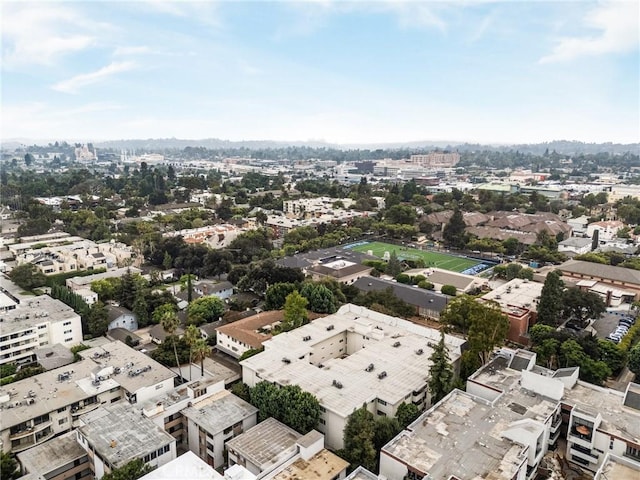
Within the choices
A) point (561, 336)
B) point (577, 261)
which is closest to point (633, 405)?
point (561, 336)

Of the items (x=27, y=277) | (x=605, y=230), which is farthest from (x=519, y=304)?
(x=27, y=277)

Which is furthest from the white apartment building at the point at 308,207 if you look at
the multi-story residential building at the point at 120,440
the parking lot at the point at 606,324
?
the multi-story residential building at the point at 120,440

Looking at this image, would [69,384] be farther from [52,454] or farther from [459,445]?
[459,445]

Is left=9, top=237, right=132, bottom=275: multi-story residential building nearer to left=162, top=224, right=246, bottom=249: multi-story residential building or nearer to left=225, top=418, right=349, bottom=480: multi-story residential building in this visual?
left=162, top=224, right=246, bottom=249: multi-story residential building

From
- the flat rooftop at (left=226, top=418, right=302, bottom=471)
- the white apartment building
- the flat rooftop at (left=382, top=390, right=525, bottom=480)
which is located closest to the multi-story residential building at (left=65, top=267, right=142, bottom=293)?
the flat rooftop at (left=226, top=418, right=302, bottom=471)

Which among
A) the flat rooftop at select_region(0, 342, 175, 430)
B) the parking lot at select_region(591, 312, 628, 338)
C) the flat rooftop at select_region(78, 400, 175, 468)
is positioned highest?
the flat rooftop at select_region(78, 400, 175, 468)

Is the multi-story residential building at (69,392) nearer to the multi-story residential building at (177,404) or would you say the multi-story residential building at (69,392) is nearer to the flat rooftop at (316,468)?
the multi-story residential building at (177,404)
